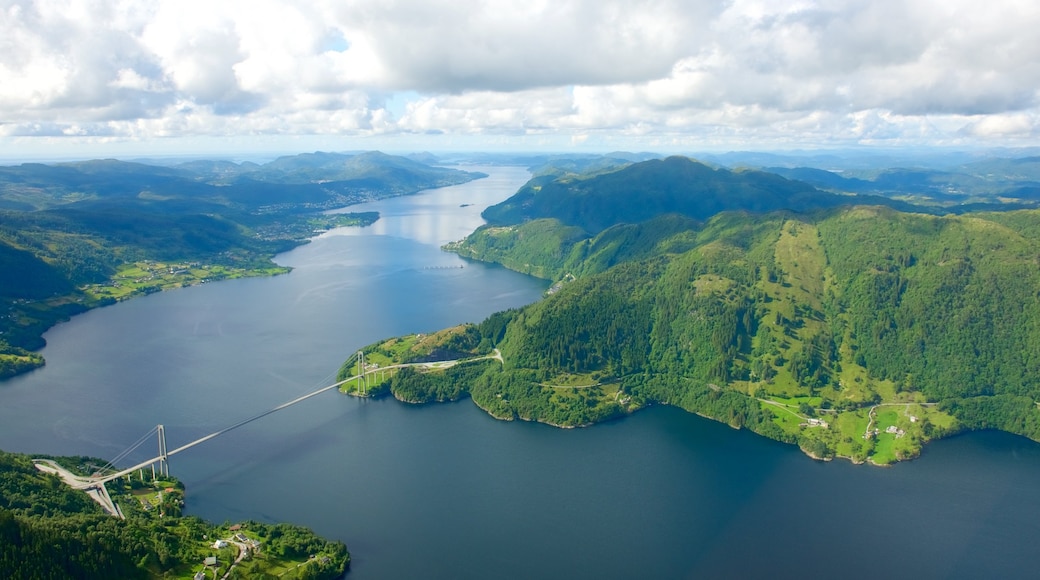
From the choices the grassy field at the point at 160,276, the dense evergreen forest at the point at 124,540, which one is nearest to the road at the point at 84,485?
the dense evergreen forest at the point at 124,540

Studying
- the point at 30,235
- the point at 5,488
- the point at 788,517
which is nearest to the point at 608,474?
the point at 788,517

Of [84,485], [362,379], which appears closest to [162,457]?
[84,485]

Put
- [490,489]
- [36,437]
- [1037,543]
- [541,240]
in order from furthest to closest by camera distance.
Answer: [541,240], [36,437], [490,489], [1037,543]

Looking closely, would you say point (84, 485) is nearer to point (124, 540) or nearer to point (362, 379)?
point (124, 540)

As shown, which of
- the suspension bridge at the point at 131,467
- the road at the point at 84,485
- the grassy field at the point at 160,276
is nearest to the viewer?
the road at the point at 84,485

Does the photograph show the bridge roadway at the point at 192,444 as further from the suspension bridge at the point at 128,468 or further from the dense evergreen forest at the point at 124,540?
the dense evergreen forest at the point at 124,540

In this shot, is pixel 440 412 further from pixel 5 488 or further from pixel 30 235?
pixel 30 235

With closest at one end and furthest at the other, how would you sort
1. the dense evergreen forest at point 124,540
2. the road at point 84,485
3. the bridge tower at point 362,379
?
1. the dense evergreen forest at point 124,540
2. the road at point 84,485
3. the bridge tower at point 362,379
